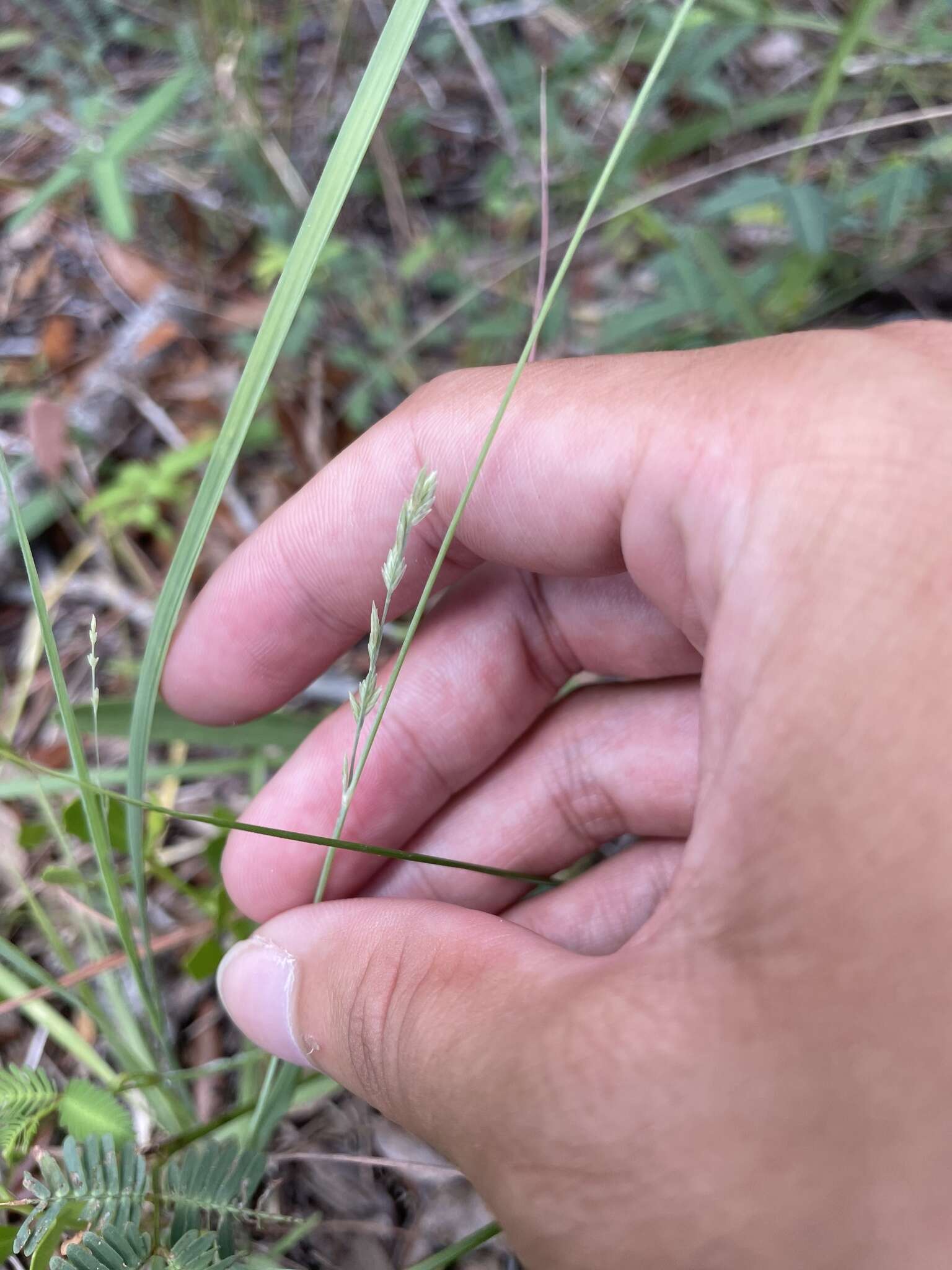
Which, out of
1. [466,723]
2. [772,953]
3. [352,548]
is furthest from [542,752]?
[772,953]

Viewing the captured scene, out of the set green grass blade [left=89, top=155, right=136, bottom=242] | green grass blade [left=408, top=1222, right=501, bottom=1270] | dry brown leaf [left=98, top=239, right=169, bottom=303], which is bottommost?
green grass blade [left=408, top=1222, right=501, bottom=1270]

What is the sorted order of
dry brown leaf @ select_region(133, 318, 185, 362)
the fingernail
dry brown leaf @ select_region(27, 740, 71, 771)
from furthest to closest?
dry brown leaf @ select_region(133, 318, 185, 362) → dry brown leaf @ select_region(27, 740, 71, 771) → the fingernail

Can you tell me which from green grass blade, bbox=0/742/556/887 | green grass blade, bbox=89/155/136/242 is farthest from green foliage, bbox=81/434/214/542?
green grass blade, bbox=0/742/556/887

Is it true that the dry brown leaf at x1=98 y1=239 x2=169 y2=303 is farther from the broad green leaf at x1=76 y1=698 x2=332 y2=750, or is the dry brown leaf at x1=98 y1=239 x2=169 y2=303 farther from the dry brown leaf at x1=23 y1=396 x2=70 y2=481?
the broad green leaf at x1=76 y1=698 x2=332 y2=750

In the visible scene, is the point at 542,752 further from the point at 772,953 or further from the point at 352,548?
the point at 772,953

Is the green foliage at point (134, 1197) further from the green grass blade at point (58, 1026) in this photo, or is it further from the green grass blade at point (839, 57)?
the green grass blade at point (839, 57)

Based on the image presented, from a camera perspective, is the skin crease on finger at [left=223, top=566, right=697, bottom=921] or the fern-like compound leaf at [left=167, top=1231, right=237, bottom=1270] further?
the skin crease on finger at [left=223, top=566, right=697, bottom=921]
